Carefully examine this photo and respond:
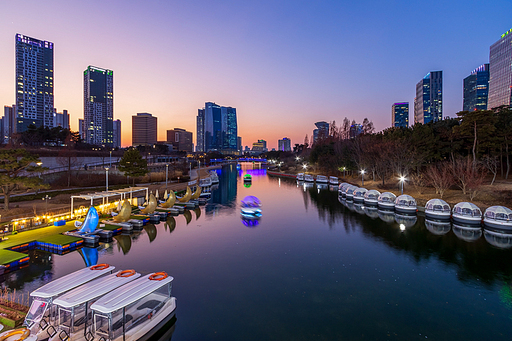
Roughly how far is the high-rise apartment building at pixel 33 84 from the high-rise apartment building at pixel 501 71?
259903 millimetres

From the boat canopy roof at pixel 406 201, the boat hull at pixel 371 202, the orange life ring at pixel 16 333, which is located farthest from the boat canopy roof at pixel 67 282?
the boat hull at pixel 371 202

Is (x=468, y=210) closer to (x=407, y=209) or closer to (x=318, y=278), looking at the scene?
(x=407, y=209)

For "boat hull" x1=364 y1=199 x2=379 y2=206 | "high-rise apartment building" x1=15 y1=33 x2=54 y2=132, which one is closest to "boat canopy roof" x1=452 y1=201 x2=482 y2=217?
"boat hull" x1=364 y1=199 x2=379 y2=206

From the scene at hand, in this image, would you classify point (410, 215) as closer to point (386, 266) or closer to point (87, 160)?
point (386, 266)

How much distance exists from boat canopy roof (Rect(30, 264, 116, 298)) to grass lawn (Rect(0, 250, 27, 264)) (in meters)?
9.88

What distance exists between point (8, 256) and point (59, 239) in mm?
4279

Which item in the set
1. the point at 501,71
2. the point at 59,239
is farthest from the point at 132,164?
the point at 501,71

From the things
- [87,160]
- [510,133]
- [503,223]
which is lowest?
[503,223]

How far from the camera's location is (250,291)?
53.5ft

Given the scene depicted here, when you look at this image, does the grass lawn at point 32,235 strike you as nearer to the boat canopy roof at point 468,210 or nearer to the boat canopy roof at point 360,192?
the boat canopy roof at point 360,192

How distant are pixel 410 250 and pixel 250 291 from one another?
16624mm

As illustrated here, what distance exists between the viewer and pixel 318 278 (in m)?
18.2

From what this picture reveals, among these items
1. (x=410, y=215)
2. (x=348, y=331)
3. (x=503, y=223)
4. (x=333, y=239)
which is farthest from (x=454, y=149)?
(x=348, y=331)

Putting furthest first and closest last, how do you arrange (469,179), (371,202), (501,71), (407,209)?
(501,71), (371,202), (407,209), (469,179)
